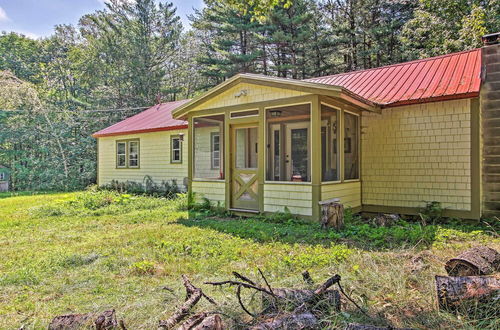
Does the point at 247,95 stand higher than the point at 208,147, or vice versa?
the point at 247,95

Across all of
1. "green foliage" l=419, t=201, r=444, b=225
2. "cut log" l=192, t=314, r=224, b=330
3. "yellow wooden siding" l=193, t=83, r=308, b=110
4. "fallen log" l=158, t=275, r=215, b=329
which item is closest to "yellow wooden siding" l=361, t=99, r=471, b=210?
"green foliage" l=419, t=201, r=444, b=225

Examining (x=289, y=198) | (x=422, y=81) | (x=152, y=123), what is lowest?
(x=289, y=198)

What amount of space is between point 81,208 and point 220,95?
5235 millimetres

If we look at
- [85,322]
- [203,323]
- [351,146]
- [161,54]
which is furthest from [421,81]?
[161,54]

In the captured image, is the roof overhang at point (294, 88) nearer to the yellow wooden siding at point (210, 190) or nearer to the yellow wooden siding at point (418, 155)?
the yellow wooden siding at point (418, 155)

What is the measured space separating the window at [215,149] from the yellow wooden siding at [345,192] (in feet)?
9.66

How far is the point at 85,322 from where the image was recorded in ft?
8.12

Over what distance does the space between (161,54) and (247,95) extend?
66.4 feet

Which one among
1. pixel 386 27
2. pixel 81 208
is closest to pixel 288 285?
pixel 81 208

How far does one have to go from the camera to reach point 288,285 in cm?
332

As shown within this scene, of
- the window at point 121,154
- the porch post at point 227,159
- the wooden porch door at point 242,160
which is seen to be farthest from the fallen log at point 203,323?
the window at point 121,154

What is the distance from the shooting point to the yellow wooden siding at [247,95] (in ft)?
23.5

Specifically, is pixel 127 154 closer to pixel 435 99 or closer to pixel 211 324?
pixel 435 99

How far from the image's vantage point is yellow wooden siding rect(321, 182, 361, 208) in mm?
6891
